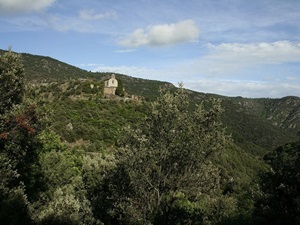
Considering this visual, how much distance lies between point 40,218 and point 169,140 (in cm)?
1119

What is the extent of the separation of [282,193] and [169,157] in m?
6.37

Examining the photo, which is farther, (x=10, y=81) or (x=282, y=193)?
(x=10, y=81)

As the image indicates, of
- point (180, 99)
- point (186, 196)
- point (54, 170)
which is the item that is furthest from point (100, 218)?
point (180, 99)

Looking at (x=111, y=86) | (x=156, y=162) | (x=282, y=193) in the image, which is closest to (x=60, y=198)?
(x=156, y=162)

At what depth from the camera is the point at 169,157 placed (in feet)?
61.7

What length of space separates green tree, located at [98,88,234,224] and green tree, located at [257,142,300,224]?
339 centimetres

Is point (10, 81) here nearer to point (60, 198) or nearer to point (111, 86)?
point (60, 198)

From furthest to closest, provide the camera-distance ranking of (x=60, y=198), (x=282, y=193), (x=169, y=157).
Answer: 1. (x=60, y=198)
2. (x=169, y=157)
3. (x=282, y=193)

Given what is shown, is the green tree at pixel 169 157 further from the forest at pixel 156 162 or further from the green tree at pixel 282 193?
the green tree at pixel 282 193

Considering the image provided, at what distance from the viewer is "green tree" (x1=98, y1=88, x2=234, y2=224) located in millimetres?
18297

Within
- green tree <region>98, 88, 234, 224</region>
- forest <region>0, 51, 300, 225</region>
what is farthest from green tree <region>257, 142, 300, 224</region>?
green tree <region>98, 88, 234, 224</region>

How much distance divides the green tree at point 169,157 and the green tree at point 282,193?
134 inches

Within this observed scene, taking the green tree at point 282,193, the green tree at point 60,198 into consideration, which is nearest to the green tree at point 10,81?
the green tree at point 60,198

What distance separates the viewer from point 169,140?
61.0 feet
